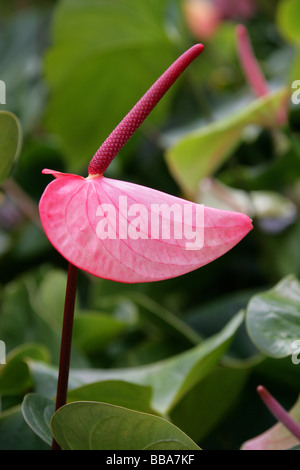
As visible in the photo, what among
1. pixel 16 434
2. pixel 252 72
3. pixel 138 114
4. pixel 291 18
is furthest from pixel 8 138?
pixel 291 18

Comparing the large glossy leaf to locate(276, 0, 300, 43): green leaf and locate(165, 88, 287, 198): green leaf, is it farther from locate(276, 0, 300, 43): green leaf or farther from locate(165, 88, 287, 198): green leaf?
locate(276, 0, 300, 43): green leaf

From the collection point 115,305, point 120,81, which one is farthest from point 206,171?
point 120,81

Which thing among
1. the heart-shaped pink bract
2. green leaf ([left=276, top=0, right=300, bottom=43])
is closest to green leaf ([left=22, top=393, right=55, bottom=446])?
the heart-shaped pink bract

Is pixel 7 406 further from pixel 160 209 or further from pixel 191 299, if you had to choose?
pixel 191 299

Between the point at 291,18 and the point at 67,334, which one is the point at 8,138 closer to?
the point at 67,334

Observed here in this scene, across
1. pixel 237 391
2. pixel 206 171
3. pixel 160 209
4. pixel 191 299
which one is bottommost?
pixel 191 299

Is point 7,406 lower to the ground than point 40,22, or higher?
lower

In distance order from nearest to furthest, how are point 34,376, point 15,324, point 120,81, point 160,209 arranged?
point 160,209 → point 34,376 → point 15,324 → point 120,81
